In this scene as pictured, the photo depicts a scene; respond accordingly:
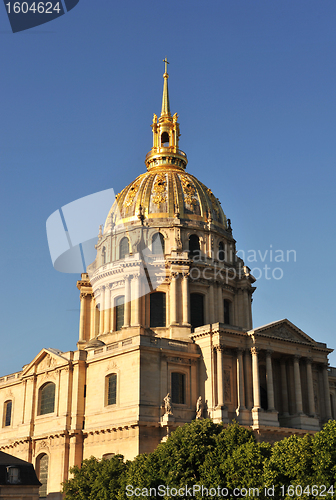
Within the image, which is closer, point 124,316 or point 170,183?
point 124,316

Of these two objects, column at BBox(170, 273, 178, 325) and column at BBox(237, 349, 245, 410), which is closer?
column at BBox(237, 349, 245, 410)

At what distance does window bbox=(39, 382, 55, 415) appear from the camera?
5790 centimetres

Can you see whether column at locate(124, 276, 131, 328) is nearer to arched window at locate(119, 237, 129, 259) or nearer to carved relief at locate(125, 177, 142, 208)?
arched window at locate(119, 237, 129, 259)

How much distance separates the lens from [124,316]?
201ft

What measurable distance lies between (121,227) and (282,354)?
22306mm

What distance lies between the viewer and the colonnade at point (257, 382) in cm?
5225

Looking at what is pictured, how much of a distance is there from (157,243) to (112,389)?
17759 millimetres

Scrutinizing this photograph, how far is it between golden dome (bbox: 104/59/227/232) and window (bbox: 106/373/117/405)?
19.0 meters

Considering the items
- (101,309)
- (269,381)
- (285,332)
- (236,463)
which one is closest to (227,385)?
(269,381)

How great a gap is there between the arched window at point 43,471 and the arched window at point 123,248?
69.2ft

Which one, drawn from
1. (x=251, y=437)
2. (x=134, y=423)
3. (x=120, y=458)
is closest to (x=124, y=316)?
(x=134, y=423)

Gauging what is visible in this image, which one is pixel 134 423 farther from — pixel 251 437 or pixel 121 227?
pixel 121 227

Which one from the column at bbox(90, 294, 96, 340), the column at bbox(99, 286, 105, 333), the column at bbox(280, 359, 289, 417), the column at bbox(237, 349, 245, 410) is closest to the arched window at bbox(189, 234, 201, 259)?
the column at bbox(99, 286, 105, 333)

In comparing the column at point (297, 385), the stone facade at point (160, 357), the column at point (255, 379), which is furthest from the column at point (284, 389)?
Result: the column at point (255, 379)
